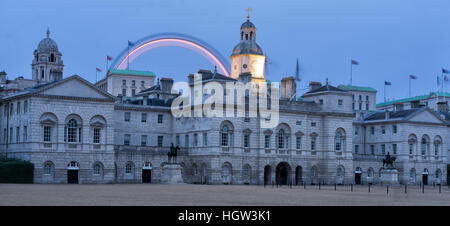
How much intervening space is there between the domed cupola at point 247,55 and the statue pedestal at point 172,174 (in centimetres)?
2562

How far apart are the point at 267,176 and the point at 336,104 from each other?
478 inches

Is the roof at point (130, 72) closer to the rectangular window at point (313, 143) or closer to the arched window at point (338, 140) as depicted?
the rectangular window at point (313, 143)

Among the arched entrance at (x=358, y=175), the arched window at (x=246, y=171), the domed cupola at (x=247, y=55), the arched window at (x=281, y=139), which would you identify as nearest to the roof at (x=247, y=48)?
the domed cupola at (x=247, y=55)

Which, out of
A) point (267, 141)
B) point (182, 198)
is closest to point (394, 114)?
point (267, 141)

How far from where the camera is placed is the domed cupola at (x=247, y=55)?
307 feet

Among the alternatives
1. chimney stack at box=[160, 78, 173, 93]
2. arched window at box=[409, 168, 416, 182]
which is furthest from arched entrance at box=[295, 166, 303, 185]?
chimney stack at box=[160, 78, 173, 93]

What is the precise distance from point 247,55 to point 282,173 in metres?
17.5

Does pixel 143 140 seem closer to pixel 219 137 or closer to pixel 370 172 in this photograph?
pixel 219 137

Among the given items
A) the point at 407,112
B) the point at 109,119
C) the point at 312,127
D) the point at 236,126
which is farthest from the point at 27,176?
the point at 407,112

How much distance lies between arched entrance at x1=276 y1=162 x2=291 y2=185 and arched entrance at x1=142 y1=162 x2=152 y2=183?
15.5m

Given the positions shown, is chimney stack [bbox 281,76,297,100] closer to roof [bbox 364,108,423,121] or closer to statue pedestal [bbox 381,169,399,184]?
roof [bbox 364,108,423,121]

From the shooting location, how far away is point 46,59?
11212 centimetres

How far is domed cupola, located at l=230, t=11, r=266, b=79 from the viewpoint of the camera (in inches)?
3684

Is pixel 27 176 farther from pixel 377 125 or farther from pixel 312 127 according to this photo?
pixel 377 125
